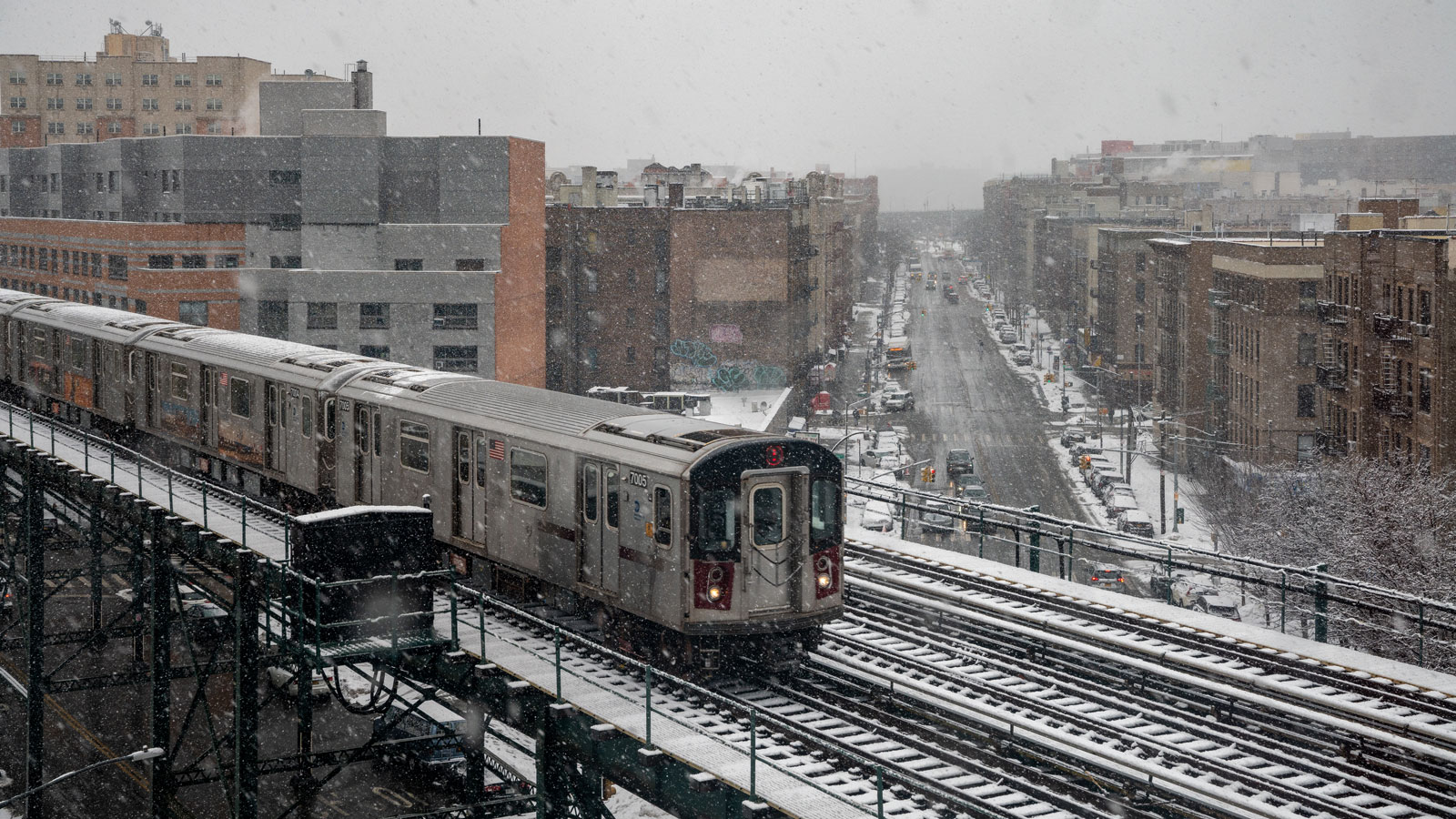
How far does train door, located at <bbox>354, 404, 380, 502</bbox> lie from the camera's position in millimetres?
19969

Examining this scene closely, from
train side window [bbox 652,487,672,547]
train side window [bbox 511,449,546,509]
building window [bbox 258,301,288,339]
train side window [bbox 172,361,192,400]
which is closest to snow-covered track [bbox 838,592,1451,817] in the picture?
train side window [bbox 652,487,672,547]

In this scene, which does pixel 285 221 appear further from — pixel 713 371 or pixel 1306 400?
pixel 1306 400

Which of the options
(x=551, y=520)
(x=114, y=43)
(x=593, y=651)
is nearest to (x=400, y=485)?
(x=551, y=520)

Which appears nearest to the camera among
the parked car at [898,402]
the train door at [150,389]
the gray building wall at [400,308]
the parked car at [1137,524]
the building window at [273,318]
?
the train door at [150,389]

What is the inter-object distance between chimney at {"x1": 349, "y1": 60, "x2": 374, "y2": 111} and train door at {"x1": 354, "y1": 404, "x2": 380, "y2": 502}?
1990 inches

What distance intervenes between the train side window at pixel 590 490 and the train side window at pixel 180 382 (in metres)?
12.9

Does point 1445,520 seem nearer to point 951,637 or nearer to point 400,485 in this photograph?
point 951,637

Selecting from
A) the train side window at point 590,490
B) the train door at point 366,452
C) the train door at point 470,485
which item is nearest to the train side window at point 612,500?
the train side window at point 590,490

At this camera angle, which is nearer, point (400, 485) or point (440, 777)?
point (400, 485)

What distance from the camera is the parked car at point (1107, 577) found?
41.4 metres

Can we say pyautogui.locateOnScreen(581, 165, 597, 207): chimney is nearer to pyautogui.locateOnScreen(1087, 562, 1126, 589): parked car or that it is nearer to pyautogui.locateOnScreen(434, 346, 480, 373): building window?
pyautogui.locateOnScreen(434, 346, 480, 373): building window

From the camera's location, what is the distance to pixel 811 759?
40.6ft

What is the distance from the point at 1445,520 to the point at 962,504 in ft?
74.1

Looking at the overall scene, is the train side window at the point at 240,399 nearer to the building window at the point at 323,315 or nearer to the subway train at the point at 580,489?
the subway train at the point at 580,489
